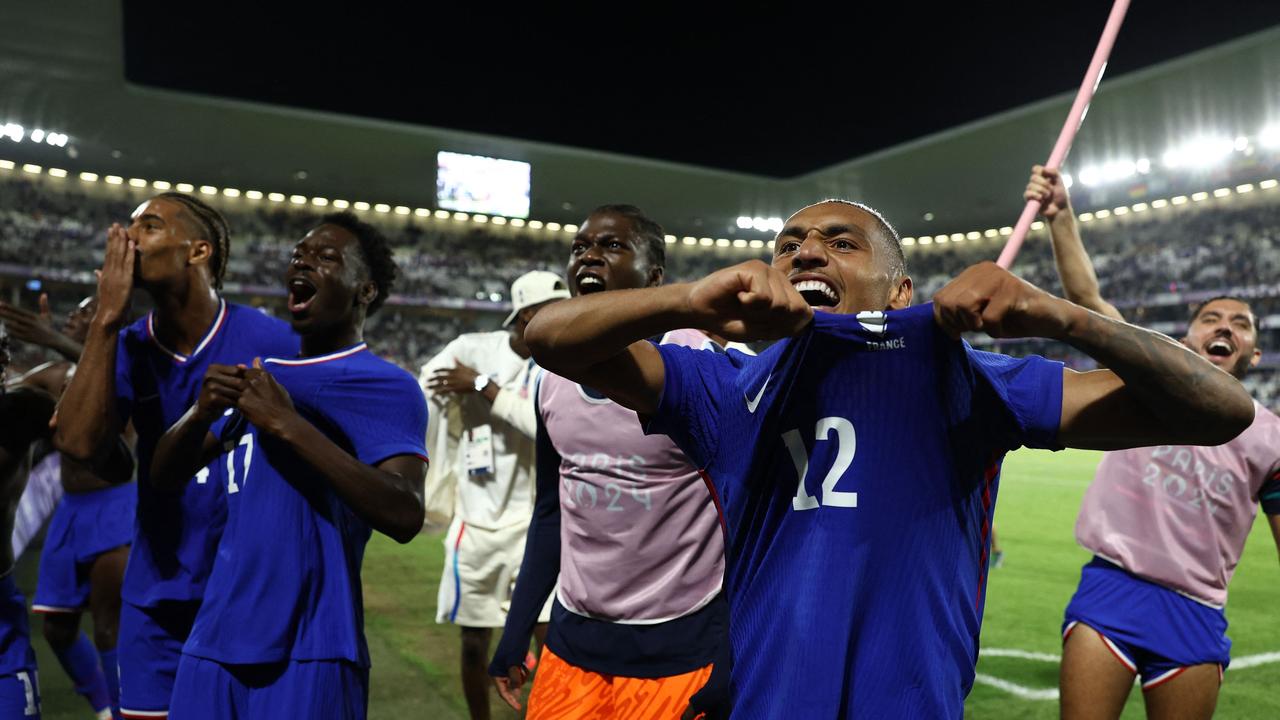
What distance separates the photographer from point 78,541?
5617 mm

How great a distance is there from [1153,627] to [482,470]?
348 centimetres

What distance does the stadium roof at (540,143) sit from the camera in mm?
23891

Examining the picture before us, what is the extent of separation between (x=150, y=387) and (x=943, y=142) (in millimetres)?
30550

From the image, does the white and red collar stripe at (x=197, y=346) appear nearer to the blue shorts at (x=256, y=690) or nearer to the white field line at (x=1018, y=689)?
the blue shorts at (x=256, y=690)

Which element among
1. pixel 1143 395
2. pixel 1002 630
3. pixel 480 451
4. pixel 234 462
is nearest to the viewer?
pixel 1143 395

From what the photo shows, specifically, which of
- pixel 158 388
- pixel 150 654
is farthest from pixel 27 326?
pixel 150 654

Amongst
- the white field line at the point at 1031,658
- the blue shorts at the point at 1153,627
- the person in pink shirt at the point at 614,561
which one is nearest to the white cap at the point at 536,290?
the person in pink shirt at the point at 614,561

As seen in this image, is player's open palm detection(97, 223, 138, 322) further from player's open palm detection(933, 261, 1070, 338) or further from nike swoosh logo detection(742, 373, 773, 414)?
player's open palm detection(933, 261, 1070, 338)

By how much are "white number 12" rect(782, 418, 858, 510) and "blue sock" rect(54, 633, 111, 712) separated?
4853mm

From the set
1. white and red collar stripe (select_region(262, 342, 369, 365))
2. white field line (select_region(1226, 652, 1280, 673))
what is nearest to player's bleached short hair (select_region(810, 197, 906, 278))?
Result: white and red collar stripe (select_region(262, 342, 369, 365))

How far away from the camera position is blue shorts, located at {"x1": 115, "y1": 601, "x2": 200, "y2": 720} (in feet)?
9.87

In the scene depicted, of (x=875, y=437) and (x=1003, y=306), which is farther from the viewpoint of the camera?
(x=875, y=437)

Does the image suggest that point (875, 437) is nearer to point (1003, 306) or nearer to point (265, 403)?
point (1003, 306)

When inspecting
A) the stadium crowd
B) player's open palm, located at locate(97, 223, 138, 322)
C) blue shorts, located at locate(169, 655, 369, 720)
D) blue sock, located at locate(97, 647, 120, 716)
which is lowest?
blue sock, located at locate(97, 647, 120, 716)
